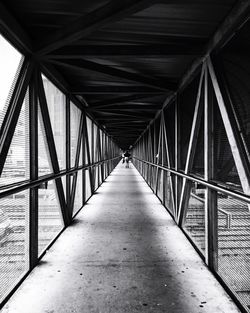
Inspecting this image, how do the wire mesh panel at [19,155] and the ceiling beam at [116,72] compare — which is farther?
the ceiling beam at [116,72]

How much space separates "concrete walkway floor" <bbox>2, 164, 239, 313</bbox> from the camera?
2.21 m

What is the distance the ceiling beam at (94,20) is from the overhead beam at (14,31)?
0.51 feet

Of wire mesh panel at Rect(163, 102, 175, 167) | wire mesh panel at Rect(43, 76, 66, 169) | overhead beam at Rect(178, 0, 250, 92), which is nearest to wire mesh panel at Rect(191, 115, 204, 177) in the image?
overhead beam at Rect(178, 0, 250, 92)

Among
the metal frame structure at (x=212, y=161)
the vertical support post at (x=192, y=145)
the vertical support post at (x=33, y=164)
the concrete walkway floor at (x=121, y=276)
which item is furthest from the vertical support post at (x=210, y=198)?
the vertical support post at (x=33, y=164)

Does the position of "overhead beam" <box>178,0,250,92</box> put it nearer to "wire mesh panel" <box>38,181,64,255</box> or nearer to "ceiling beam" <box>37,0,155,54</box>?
"ceiling beam" <box>37,0,155,54</box>

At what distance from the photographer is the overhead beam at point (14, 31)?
2328mm

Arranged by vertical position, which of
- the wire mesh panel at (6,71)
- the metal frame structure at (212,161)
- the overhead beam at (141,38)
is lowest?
the metal frame structure at (212,161)

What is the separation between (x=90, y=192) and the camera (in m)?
7.74

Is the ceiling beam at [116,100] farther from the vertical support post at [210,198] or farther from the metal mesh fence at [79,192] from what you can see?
the vertical support post at [210,198]

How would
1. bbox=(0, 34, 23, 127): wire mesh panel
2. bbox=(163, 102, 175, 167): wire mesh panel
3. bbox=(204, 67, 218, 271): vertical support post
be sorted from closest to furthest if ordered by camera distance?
bbox=(0, 34, 23, 127): wire mesh panel < bbox=(204, 67, 218, 271): vertical support post < bbox=(163, 102, 175, 167): wire mesh panel

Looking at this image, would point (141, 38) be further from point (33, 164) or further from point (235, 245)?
point (235, 245)

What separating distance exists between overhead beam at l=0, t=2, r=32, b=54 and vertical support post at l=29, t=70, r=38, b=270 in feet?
1.08

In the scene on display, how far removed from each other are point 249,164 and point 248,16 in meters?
1.24

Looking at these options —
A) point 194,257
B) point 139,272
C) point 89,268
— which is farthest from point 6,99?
point 194,257
